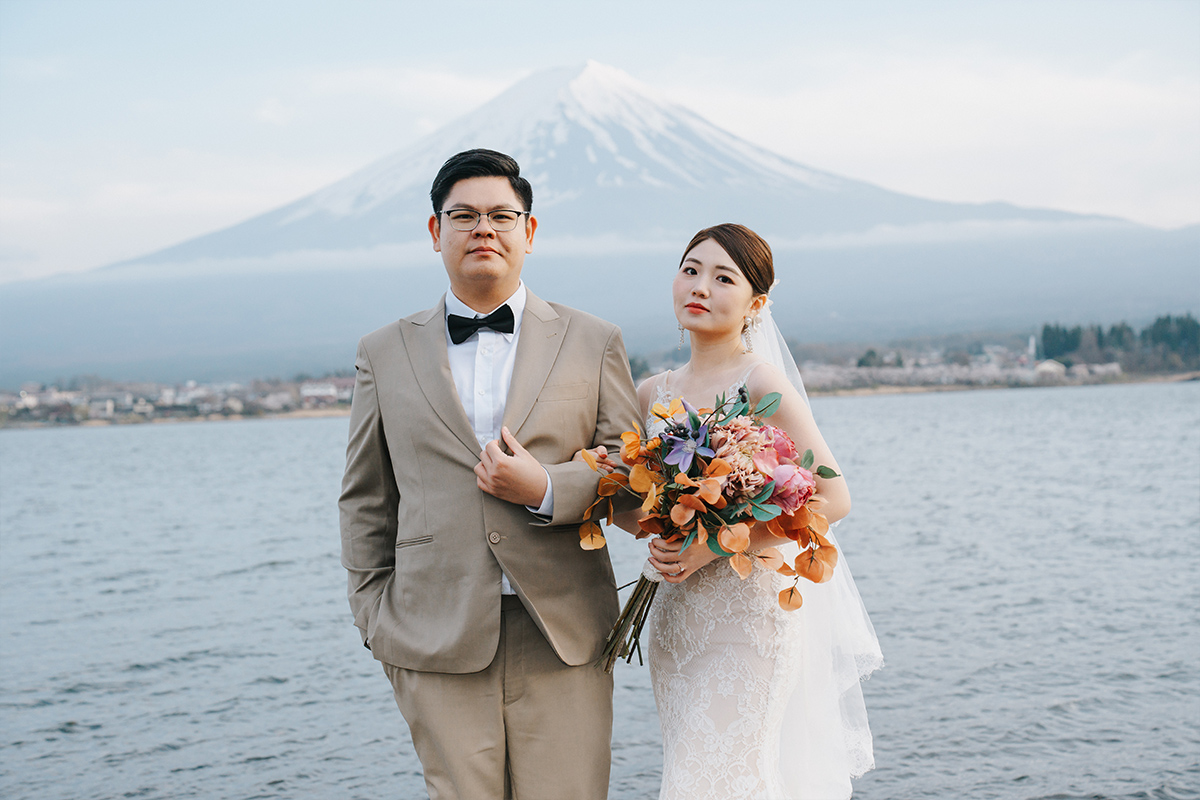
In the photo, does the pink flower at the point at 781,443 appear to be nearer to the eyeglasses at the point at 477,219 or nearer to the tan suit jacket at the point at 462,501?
the tan suit jacket at the point at 462,501

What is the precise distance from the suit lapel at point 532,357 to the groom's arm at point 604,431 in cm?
18

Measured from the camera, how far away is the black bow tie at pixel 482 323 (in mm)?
3451

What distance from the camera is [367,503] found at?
350cm

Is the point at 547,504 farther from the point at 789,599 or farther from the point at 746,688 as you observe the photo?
the point at 746,688

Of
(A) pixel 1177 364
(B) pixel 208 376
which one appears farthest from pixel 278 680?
(B) pixel 208 376

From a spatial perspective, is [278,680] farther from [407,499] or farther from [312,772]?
[407,499]

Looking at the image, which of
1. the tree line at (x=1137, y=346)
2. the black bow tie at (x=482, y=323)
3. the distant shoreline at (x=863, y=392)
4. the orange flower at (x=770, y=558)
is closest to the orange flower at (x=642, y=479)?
the orange flower at (x=770, y=558)

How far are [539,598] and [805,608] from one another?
3.93 feet

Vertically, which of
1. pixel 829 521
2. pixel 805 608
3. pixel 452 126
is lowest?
pixel 805 608

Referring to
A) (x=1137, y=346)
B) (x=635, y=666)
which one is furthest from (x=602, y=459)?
(x=1137, y=346)

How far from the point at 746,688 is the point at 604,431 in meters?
1.02

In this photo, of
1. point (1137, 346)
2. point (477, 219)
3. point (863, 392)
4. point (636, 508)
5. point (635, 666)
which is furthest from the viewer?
point (863, 392)

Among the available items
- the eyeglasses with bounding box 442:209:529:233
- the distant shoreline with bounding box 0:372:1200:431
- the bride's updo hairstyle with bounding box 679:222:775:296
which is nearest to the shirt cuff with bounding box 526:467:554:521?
the eyeglasses with bounding box 442:209:529:233

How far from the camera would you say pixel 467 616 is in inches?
127
